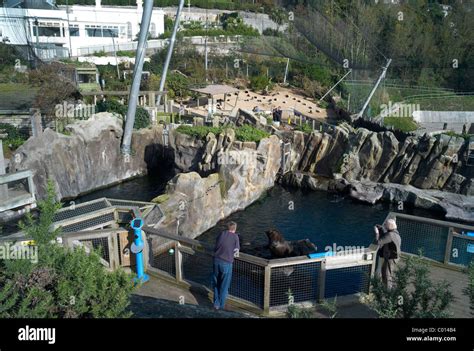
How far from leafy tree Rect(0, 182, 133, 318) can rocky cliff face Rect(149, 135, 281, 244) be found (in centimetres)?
668

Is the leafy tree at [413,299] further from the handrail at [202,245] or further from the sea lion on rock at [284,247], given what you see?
the sea lion on rock at [284,247]

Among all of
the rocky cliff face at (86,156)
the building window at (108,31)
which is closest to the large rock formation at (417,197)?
the rocky cliff face at (86,156)

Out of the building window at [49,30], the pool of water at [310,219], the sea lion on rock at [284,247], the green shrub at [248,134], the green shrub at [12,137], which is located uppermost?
the building window at [49,30]

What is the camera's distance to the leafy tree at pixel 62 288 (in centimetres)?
418

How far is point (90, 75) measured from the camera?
33250 millimetres

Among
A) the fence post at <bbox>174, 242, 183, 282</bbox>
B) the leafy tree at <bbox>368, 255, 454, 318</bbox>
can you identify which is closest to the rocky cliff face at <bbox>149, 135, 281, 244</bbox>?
the fence post at <bbox>174, 242, 183, 282</bbox>

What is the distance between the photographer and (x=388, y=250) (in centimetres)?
690

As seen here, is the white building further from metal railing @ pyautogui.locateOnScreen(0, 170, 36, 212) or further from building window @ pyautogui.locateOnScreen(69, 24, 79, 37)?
metal railing @ pyautogui.locateOnScreen(0, 170, 36, 212)

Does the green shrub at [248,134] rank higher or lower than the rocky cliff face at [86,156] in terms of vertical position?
higher

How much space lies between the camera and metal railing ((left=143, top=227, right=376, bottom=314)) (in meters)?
6.56

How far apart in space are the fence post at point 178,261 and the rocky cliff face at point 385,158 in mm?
16328

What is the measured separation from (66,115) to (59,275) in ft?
64.6
